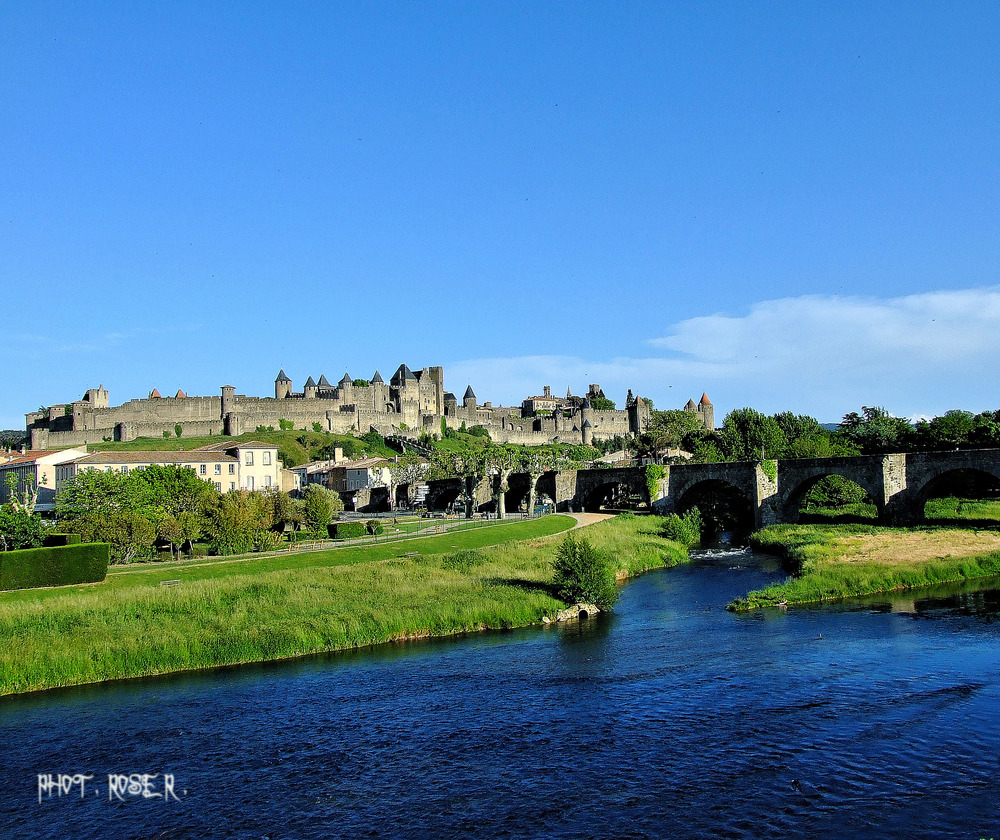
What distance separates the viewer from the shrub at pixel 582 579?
103ft

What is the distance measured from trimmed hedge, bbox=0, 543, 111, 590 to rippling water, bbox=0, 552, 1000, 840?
10.1 m

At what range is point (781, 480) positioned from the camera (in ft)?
184

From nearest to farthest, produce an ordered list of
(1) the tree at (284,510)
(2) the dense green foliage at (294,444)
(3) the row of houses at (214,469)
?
(1) the tree at (284,510)
(3) the row of houses at (214,469)
(2) the dense green foliage at (294,444)

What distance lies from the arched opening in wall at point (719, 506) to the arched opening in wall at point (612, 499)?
4543 mm

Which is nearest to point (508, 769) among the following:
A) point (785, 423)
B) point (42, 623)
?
point (42, 623)

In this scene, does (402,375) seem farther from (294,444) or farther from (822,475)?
(822,475)

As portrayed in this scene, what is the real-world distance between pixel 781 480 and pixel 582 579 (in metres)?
29.3

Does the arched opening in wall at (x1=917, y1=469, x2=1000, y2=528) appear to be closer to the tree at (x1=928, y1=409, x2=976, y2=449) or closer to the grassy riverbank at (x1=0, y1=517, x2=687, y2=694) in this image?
the tree at (x1=928, y1=409, x2=976, y2=449)

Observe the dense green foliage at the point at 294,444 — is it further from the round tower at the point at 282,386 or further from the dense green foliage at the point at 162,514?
the dense green foliage at the point at 162,514

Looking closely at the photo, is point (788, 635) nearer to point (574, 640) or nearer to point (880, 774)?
point (574, 640)

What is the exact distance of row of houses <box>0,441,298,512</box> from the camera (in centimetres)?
6178

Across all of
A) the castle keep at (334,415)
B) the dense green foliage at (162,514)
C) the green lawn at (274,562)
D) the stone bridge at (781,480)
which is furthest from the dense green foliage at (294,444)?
the green lawn at (274,562)

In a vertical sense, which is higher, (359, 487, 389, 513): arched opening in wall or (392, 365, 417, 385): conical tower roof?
(392, 365, 417, 385): conical tower roof

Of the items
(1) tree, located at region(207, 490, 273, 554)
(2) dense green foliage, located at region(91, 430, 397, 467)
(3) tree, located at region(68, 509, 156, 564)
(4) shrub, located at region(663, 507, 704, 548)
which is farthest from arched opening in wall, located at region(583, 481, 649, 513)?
(3) tree, located at region(68, 509, 156, 564)
